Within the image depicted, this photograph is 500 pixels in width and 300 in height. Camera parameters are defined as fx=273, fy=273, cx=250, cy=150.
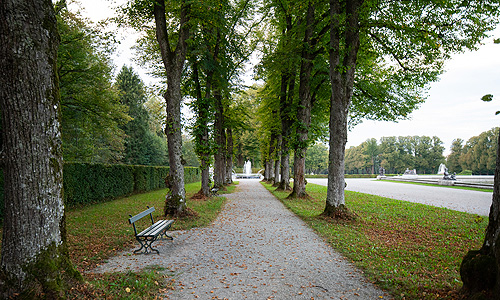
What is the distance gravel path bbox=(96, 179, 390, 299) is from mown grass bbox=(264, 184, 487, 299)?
0.36 meters

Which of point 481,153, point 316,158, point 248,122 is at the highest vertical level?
point 248,122

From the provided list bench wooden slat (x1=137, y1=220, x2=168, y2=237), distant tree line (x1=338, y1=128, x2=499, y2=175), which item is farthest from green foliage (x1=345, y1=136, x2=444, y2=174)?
bench wooden slat (x1=137, y1=220, x2=168, y2=237)

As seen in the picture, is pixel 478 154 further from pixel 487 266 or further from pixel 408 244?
pixel 487 266

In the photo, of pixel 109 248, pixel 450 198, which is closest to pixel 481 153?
pixel 450 198

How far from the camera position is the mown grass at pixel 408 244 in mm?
4082

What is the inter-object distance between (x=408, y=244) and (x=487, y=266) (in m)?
3.62

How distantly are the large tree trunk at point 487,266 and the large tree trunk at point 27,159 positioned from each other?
473 cm

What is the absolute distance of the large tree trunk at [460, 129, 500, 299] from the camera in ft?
9.63

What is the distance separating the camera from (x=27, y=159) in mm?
3096

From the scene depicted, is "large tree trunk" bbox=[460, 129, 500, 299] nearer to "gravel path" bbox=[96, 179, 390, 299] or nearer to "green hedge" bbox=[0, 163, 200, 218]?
"gravel path" bbox=[96, 179, 390, 299]

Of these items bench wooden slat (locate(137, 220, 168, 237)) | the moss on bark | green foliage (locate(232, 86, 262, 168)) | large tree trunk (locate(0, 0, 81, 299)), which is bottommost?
bench wooden slat (locate(137, 220, 168, 237))

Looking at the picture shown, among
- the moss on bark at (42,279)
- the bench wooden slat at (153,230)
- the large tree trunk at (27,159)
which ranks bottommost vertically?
the bench wooden slat at (153,230)

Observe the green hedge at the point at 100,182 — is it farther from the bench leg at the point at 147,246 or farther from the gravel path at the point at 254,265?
the gravel path at the point at 254,265

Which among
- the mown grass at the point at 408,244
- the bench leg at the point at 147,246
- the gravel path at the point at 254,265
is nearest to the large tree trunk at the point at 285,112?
the mown grass at the point at 408,244
